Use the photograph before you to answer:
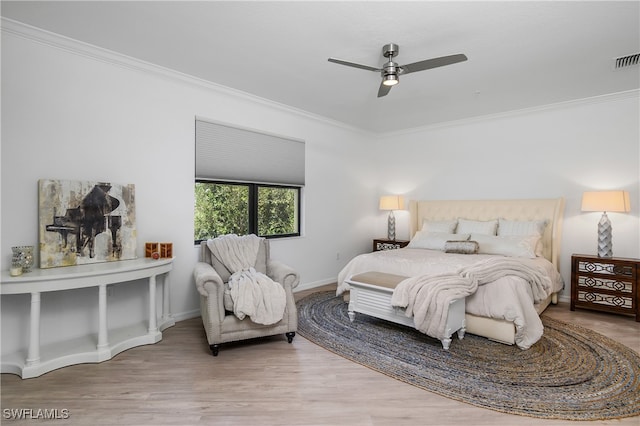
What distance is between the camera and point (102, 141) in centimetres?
312

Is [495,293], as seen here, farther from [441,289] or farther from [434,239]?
[434,239]

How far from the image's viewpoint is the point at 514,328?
2.91 metres

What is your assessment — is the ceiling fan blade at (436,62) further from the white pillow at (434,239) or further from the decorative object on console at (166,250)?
the decorative object on console at (166,250)

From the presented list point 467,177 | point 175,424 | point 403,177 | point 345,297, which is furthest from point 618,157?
point 175,424

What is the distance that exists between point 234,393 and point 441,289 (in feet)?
6.07

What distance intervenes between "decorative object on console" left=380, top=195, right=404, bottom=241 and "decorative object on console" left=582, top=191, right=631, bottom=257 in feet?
8.34

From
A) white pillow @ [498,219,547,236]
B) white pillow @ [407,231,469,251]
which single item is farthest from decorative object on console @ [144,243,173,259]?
white pillow @ [498,219,547,236]

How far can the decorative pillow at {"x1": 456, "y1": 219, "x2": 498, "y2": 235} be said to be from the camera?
15.4 ft

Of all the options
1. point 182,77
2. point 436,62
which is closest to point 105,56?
point 182,77

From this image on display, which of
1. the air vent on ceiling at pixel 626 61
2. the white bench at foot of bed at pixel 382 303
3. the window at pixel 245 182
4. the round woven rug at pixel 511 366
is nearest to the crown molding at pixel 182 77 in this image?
the window at pixel 245 182

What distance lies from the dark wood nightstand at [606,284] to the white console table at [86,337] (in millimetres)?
4682

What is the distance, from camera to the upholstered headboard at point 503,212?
4.45 m

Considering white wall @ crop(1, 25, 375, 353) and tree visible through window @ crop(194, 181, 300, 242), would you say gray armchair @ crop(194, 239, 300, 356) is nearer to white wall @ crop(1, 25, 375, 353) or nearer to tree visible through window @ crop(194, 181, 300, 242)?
white wall @ crop(1, 25, 375, 353)

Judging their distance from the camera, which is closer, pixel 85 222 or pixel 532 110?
pixel 85 222
